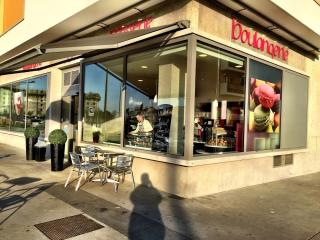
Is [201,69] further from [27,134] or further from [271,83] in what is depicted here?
[27,134]

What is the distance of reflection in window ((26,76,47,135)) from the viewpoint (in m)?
14.5

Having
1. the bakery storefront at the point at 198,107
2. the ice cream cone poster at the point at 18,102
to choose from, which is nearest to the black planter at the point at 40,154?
the bakery storefront at the point at 198,107

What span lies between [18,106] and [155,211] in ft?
42.7

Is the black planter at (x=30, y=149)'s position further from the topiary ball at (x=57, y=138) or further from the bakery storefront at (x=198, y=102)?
the topiary ball at (x=57, y=138)

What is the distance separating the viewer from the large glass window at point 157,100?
7539 mm

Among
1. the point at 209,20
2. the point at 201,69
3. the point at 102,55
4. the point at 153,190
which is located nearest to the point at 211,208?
the point at 153,190

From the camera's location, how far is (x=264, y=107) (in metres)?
9.51

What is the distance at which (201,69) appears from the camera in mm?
7504

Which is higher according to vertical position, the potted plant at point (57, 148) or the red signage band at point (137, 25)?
the red signage band at point (137, 25)

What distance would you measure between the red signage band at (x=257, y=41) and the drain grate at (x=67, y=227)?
17.6 ft

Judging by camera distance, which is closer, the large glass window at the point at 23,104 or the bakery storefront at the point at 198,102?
the bakery storefront at the point at 198,102

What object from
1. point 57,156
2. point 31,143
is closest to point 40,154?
point 31,143

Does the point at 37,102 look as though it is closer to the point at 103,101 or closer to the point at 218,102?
the point at 103,101

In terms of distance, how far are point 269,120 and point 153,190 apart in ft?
13.6
